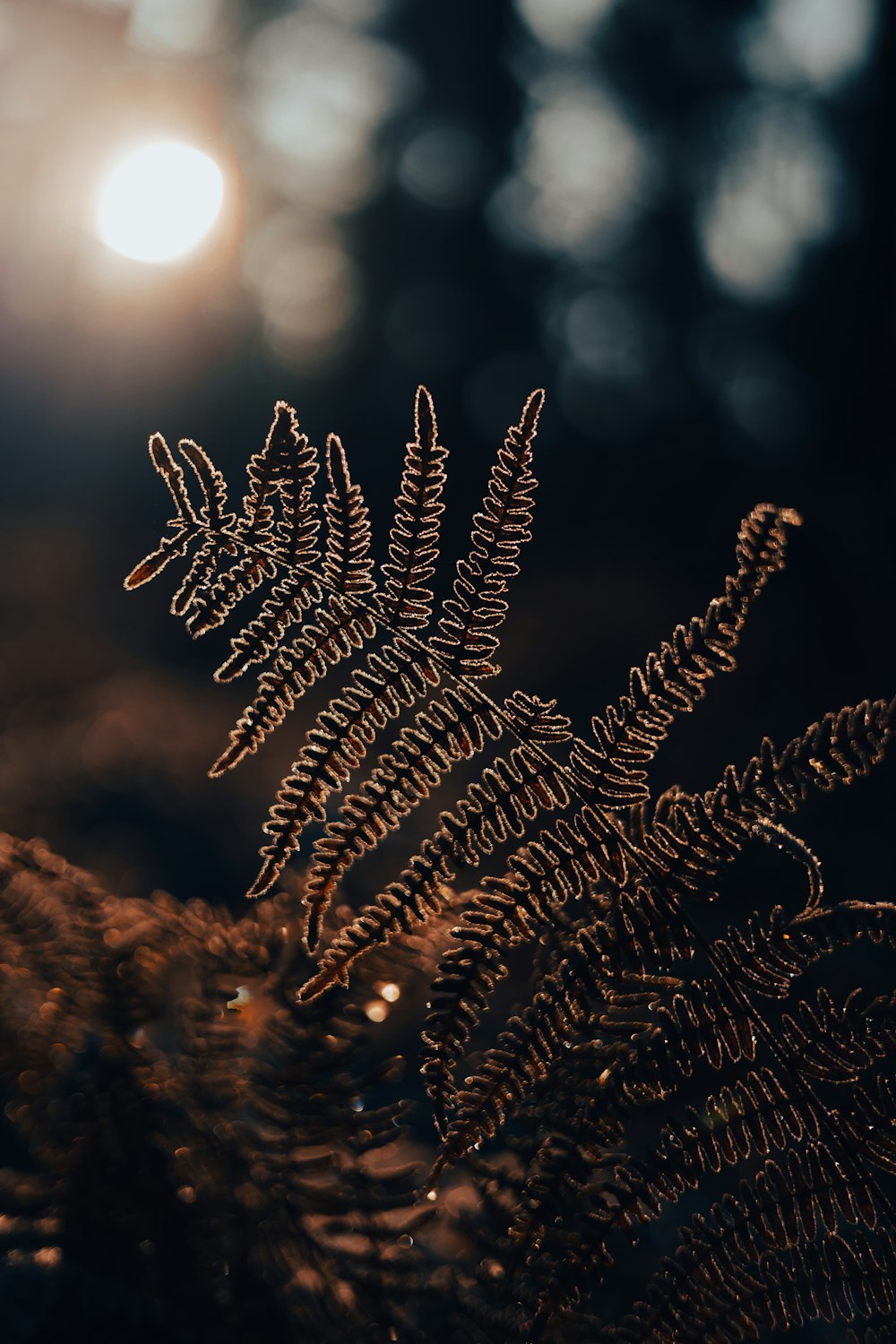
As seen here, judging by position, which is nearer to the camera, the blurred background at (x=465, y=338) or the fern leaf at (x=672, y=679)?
the fern leaf at (x=672, y=679)

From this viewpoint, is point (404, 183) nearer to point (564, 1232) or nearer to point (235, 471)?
point (235, 471)

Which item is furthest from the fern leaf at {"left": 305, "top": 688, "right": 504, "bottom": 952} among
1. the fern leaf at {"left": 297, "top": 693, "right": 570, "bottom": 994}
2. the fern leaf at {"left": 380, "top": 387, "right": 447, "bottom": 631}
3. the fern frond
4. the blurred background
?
the blurred background

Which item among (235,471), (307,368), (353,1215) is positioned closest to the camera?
(353,1215)

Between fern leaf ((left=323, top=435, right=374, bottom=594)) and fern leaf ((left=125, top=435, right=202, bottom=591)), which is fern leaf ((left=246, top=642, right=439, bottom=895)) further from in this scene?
fern leaf ((left=125, top=435, right=202, bottom=591))

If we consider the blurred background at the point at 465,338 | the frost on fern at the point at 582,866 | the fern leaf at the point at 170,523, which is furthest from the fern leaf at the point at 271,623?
the blurred background at the point at 465,338

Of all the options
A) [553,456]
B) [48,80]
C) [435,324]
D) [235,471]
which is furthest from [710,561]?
[48,80]

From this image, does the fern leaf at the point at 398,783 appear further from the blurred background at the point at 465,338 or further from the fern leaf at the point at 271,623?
the blurred background at the point at 465,338
